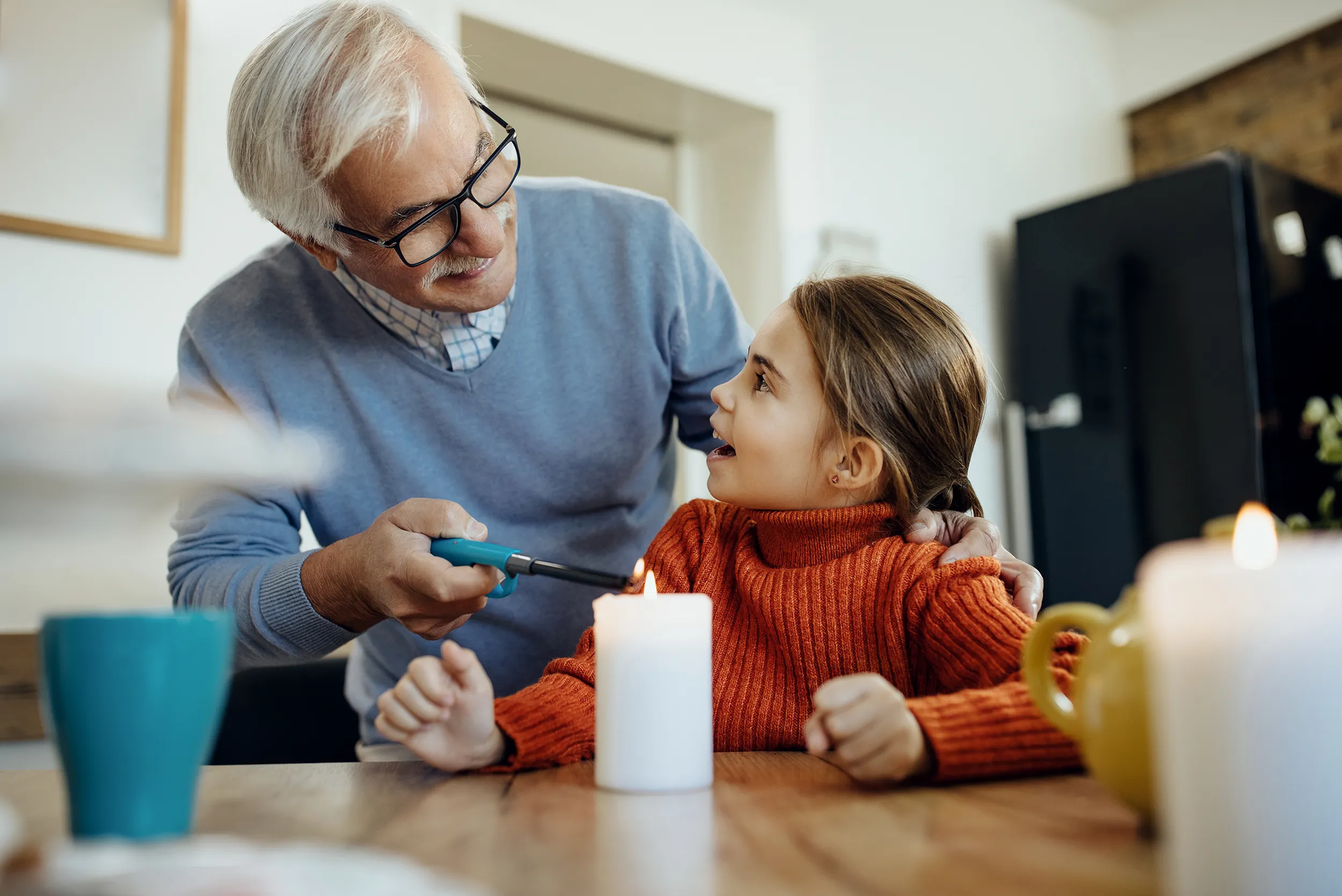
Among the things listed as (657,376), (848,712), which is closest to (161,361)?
(657,376)

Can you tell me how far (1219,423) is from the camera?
2770 mm

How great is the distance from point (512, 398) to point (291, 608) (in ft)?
1.28

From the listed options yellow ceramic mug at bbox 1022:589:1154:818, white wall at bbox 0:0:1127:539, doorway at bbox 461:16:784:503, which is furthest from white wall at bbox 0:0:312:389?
yellow ceramic mug at bbox 1022:589:1154:818

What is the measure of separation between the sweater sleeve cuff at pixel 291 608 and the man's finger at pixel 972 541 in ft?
2.08

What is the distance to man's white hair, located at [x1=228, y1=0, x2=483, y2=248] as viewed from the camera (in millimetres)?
1064

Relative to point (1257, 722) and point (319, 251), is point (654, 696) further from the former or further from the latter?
point (319, 251)

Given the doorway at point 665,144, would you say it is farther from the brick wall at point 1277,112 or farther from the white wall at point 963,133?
the brick wall at point 1277,112

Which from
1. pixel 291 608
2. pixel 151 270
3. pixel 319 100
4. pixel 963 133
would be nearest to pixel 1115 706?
pixel 291 608

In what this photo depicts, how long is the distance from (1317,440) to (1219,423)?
378mm

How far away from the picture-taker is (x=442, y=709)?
2.26 ft

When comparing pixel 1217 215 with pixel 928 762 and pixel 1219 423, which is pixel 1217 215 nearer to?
pixel 1219 423

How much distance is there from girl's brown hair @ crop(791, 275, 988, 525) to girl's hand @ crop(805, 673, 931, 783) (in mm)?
413

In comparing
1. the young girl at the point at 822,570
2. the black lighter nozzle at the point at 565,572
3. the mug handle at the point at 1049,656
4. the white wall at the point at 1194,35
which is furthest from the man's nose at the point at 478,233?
the white wall at the point at 1194,35

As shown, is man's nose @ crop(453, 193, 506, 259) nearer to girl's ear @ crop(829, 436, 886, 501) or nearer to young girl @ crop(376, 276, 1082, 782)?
young girl @ crop(376, 276, 1082, 782)
